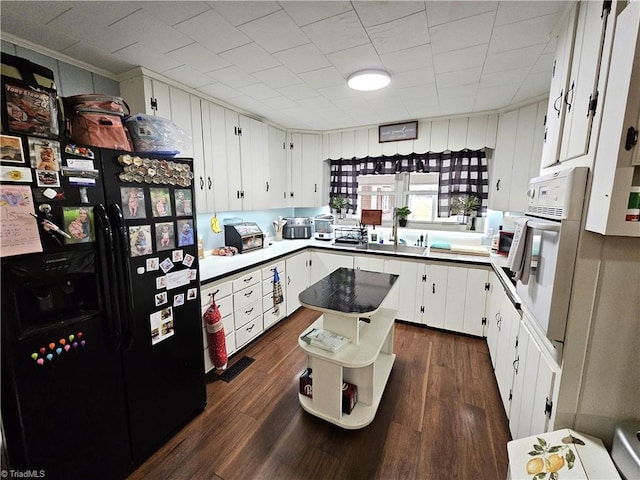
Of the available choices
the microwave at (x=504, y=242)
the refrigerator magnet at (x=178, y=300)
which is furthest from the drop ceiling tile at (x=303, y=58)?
the microwave at (x=504, y=242)

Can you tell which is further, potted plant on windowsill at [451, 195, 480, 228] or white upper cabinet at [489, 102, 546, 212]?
potted plant on windowsill at [451, 195, 480, 228]

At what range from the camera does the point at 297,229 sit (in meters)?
3.95

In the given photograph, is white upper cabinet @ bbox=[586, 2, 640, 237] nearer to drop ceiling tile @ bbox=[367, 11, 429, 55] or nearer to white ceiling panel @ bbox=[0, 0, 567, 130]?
white ceiling panel @ bbox=[0, 0, 567, 130]

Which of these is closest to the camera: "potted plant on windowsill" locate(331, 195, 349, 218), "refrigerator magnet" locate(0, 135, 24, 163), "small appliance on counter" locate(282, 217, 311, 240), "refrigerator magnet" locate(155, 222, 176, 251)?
"refrigerator magnet" locate(0, 135, 24, 163)

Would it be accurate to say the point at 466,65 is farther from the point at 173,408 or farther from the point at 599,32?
the point at 173,408

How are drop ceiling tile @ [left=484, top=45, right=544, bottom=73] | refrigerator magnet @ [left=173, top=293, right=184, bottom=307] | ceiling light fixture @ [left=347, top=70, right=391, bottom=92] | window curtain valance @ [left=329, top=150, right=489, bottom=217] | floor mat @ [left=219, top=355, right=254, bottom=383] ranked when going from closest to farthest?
refrigerator magnet @ [left=173, top=293, right=184, bottom=307] < drop ceiling tile @ [left=484, top=45, right=544, bottom=73] < ceiling light fixture @ [left=347, top=70, right=391, bottom=92] < floor mat @ [left=219, top=355, right=254, bottom=383] < window curtain valance @ [left=329, top=150, right=489, bottom=217]

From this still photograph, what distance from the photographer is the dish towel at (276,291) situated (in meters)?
3.00

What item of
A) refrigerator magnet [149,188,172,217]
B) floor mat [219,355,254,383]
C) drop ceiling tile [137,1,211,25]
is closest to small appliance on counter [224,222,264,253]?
floor mat [219,355,254,383]

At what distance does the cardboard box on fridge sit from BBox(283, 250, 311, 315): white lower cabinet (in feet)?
4.57

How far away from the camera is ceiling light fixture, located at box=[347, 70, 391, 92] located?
6.81 ft

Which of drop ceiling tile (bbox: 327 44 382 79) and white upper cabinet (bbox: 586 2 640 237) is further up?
drop ceiling tile (bbox: 327 44 382 79)

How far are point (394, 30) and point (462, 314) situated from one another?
2693mm

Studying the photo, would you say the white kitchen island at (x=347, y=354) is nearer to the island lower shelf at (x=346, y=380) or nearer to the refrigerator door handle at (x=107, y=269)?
the island lower shelf at (x=346, y=380)

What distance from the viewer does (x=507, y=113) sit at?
9.25 ft
